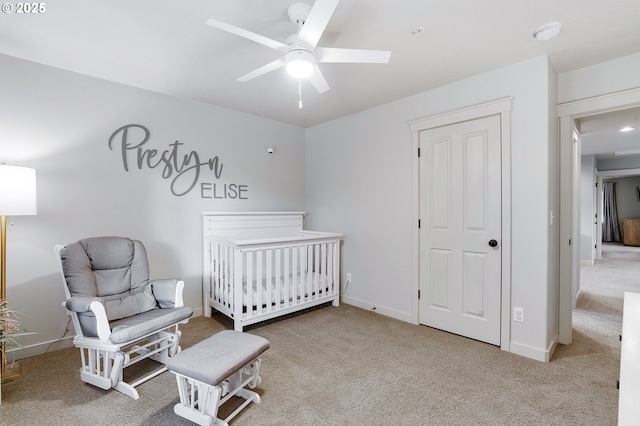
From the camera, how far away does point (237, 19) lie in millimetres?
1876

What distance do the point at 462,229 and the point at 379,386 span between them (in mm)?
1581

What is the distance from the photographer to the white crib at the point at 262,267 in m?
2.92

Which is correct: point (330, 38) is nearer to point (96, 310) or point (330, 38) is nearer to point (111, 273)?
point (96, 310)

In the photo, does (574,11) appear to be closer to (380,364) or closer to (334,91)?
(334,91)

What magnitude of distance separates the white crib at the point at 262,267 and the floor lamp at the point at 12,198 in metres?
1.45

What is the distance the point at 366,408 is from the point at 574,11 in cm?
264

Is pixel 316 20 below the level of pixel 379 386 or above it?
above

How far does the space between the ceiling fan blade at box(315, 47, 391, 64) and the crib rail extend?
1.73 m

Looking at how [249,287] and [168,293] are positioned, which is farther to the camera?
[249,287]

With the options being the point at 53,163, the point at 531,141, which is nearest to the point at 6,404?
the point at 53,163

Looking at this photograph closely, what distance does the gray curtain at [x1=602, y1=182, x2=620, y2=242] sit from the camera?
9.73 metres

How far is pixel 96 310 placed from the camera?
6.26 feet

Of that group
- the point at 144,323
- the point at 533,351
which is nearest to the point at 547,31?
the point at 533,351

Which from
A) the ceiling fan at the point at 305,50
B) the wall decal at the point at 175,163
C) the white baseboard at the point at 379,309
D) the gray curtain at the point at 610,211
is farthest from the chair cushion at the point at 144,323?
the gray curtain at the point at 610,211
